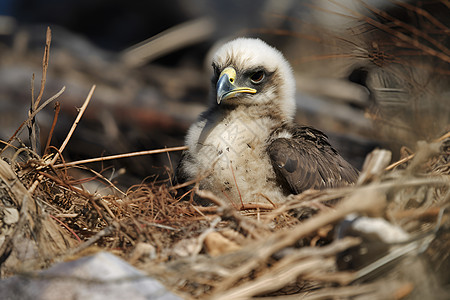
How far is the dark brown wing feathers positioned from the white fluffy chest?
7cm

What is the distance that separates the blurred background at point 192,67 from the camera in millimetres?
3057

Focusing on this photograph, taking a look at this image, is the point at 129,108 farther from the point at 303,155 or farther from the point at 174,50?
the point at 303,155

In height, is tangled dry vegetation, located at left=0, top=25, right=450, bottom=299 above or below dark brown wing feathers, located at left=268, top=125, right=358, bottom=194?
below

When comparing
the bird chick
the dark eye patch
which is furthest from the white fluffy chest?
Result: the dark eye patch

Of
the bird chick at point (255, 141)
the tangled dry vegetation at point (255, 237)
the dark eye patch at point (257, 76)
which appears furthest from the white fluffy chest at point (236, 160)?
the dark eye patch at point (257, 76)

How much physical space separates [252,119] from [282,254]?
158cm

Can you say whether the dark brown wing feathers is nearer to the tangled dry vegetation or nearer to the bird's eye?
the tangled dry vegetation

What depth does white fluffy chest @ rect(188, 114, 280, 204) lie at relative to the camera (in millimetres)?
3041

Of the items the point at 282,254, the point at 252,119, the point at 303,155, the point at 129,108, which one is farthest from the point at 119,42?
the point at 282,254

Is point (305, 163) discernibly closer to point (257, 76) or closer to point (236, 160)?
point (236, 160)

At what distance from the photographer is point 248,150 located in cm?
312

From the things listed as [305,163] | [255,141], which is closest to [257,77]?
[255,141]

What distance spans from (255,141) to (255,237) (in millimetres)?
1171

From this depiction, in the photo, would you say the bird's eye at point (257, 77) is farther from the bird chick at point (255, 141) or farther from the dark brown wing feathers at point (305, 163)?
the dark brown wing feathers at point (305, 163)
